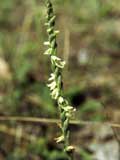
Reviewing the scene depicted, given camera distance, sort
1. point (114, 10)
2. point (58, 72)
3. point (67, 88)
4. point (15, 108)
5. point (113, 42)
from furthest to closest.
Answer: point (114, 10), point (113, 42), point (67, 88), point (15, 108), point (58, 72)

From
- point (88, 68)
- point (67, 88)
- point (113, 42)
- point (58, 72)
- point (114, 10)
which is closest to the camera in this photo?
point (58, 72)

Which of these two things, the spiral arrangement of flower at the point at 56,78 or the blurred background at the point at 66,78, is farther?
the blurred background at the point at 66,78

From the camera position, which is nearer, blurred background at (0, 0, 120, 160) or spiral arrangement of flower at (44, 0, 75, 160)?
spiral arrangement of flower at (44, 0, 75, 160)

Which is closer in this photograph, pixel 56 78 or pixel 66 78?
pixel 56 78

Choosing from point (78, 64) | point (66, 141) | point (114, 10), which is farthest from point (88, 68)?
point (66, 141)

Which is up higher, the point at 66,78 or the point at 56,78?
the point at 56,78

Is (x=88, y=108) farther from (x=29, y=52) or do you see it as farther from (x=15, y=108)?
(x=29, y=52)

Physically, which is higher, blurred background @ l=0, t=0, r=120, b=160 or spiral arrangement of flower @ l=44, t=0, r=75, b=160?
spiral arrangement of flower @ l=44, t=0, r=75, b=160

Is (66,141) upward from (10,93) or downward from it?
upward
